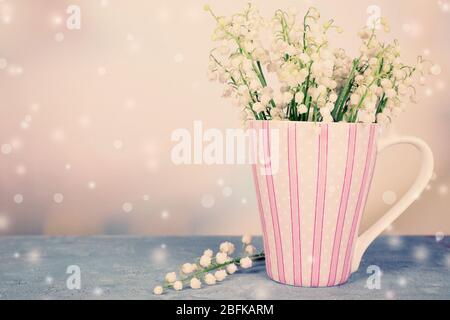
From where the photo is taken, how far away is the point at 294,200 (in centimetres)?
72

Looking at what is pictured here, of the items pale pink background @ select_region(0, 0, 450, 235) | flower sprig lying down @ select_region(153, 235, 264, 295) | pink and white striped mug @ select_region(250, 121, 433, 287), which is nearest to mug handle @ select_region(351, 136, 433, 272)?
pink and white striped mug @ select_region(250, 121, 433, 287)

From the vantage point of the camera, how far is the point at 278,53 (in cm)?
72

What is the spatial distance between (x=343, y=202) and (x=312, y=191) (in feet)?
0.13

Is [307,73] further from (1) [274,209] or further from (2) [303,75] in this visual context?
(1) [274,209]

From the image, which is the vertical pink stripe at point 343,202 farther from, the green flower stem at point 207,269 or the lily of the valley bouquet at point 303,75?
the green flower stem at point 207,269

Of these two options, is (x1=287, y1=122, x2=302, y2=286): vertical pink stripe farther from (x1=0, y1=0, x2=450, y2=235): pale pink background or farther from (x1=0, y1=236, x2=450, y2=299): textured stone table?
(x1=0, y1=0, x2=450, y2=235): pale pink background

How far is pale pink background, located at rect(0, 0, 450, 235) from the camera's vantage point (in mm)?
1179

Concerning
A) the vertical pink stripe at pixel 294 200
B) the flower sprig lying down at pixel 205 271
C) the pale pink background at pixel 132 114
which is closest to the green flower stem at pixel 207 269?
the flower sprig lying down at pixel 205 271

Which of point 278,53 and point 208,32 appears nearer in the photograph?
point 278,53

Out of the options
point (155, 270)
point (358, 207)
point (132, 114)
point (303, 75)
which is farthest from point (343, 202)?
point (132, 114)

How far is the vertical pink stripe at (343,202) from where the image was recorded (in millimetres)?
710

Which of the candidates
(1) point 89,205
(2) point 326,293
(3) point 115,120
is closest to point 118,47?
(3) point 115,120
